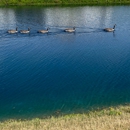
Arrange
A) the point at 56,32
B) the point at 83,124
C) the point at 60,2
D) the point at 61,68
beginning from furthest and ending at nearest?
the point at 60,2 → the point at 56,32 → the point at 61,68 → the point at 83,124

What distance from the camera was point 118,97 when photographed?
2808cm

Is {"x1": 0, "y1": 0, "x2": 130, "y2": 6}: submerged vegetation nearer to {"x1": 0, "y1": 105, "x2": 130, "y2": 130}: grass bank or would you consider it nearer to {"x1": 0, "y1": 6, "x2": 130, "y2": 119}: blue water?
{"x1": 0, "y1": 6, "x2": 130, "y2": 119}: blue water

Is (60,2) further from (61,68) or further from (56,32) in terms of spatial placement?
(61,68)

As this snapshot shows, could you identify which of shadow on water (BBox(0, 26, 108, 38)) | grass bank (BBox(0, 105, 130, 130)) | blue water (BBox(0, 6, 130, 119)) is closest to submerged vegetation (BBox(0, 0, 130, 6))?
blue water (BBox(0, 6, 130, 119))

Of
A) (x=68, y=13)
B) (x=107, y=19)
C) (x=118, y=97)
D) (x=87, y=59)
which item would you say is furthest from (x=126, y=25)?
(x=118, y=97)

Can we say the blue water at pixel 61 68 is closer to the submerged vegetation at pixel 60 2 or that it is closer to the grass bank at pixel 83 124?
the grass bank at pixel 83 124

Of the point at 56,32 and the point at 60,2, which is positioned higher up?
the point at 60,2

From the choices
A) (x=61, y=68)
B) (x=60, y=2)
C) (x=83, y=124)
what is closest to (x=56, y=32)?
(x=61, y=68)

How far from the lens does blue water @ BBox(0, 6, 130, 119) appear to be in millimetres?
Result: 26462

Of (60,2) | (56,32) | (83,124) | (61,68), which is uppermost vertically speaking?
(60,2)

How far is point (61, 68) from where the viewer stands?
3538 cm

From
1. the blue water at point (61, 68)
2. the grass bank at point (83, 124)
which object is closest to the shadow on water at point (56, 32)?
the blue water at point (61, 68)

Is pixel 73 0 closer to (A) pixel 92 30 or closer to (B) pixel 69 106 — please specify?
(A) pixel 92 30

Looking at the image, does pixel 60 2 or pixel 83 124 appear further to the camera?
pixel 60 2
